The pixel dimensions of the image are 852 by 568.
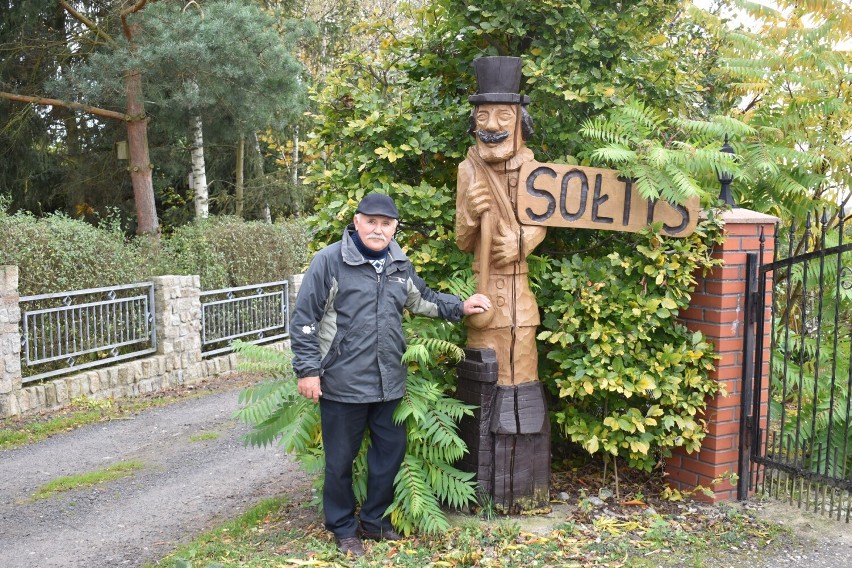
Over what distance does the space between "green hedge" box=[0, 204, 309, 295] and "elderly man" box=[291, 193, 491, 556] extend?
187 inches

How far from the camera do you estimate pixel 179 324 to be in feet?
34.1

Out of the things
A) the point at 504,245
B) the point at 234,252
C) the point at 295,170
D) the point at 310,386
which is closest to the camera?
the point at 310,386

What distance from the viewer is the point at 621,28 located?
5262mm

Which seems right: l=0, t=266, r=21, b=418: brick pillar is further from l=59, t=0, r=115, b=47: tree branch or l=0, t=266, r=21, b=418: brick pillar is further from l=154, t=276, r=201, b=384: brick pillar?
l=59, t=0, r=115, b=47: tree branch

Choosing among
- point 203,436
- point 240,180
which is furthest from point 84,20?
point 203,436

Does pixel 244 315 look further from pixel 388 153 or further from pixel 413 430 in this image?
pixel 413 430

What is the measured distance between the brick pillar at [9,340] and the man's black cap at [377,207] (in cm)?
551

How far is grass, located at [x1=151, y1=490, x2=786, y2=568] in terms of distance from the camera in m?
4.15

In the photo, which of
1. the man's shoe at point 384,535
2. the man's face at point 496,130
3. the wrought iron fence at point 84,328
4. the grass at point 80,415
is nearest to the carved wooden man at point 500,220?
the man's face at point 496,130

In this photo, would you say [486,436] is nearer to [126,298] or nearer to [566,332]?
[566,332]

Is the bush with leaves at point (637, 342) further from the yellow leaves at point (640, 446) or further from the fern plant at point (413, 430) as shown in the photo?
the fern plant at point (413, 430)

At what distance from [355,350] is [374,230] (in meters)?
0.65

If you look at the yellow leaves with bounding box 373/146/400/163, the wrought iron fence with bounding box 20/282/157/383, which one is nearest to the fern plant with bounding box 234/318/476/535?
the yellow leaves with bounding box 373/146/400/163

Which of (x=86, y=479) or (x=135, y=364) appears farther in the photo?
(x=135, y=364)
